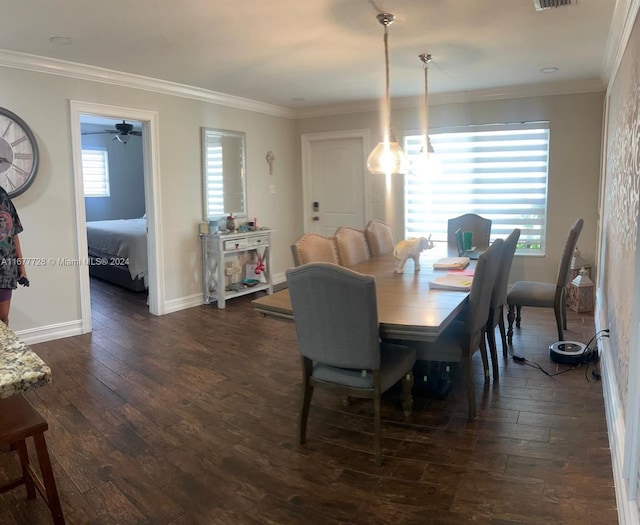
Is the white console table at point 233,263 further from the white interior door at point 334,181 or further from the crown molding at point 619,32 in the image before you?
the crown molding at point 619,32

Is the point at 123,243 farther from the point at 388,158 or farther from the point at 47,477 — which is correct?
the point at 47,477

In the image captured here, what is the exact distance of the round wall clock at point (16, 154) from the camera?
12.8ft

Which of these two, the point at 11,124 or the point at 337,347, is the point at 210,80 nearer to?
the point at 11,124

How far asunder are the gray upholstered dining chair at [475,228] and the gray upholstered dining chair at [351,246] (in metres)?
1.19

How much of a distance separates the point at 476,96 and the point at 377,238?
7.78 feet

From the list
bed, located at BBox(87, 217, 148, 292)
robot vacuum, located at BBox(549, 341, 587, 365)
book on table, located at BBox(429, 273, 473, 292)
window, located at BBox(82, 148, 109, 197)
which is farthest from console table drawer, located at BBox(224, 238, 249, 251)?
window, located at BBox(82, 148, 109, 197)

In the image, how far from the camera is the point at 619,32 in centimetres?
323

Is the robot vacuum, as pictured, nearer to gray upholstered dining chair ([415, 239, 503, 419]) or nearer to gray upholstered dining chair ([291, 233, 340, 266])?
gray upholstered dining chair ([415, 239, 503, 419])

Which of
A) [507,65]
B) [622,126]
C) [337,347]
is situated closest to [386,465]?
[337,347]

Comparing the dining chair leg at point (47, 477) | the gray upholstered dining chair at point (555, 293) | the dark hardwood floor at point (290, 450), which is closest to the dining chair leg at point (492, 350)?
the dark hardwood floor at point (290, 450)

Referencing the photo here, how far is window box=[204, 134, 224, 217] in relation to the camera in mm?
5562

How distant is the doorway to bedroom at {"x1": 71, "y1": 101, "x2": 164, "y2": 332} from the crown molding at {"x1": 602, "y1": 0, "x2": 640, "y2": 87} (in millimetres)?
3943

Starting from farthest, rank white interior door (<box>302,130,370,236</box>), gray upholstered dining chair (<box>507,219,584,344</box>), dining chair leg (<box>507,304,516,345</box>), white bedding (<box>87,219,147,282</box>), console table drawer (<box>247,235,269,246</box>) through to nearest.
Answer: white interior door (<box>302,130,370,236</box>), white bedding (<box>87,219,147,282</box>), console table drawer (<box>247,235,269,246</box>), dining chair leg (<box>507,304,516,345</box>), gray upholstered dining chair (<box>507,219,584,344</box>)

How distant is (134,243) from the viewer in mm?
5965
